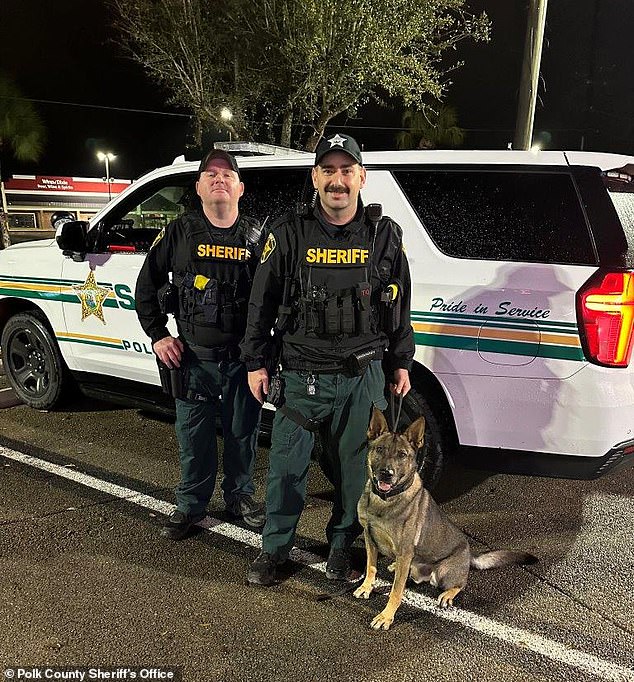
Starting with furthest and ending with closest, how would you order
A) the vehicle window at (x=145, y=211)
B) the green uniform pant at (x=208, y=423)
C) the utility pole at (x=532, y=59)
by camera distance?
the utility pole at (x=532, y=59), the vehicle window at (x=145, y=211), the green uniform pant at (x=208, y=423)

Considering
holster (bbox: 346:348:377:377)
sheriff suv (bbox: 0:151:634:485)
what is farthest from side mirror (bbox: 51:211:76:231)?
holster (bbox: 346:348:377:377)

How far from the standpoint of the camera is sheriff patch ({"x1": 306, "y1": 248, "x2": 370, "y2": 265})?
106 inches

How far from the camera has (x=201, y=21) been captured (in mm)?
12961

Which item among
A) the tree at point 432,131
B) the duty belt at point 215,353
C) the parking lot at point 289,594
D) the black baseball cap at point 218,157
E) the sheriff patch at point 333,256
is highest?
the tree at point 432,131

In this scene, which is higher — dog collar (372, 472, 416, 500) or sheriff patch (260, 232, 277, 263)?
sheriff patch (260, 232, 277, 263)

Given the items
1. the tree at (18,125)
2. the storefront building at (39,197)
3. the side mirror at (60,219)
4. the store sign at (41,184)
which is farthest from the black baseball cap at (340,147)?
the store sign at (41,184)

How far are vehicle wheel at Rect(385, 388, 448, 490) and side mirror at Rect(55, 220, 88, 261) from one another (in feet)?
7.98

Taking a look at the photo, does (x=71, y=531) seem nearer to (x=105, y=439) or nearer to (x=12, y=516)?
(x=12, y=516)

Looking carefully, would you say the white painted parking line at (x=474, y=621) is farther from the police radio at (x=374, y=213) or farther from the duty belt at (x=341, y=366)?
the police radio at (x=374, y=213)

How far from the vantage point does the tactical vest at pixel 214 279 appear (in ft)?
10.4

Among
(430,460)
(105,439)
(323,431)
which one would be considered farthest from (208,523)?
(105,439)

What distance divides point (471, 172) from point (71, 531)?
274cm

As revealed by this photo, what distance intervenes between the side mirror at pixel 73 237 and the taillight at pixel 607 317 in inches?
124

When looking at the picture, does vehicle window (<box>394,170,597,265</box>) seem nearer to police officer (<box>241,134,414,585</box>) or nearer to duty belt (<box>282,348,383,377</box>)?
police officer (<box>241,134,414,585</box>)
